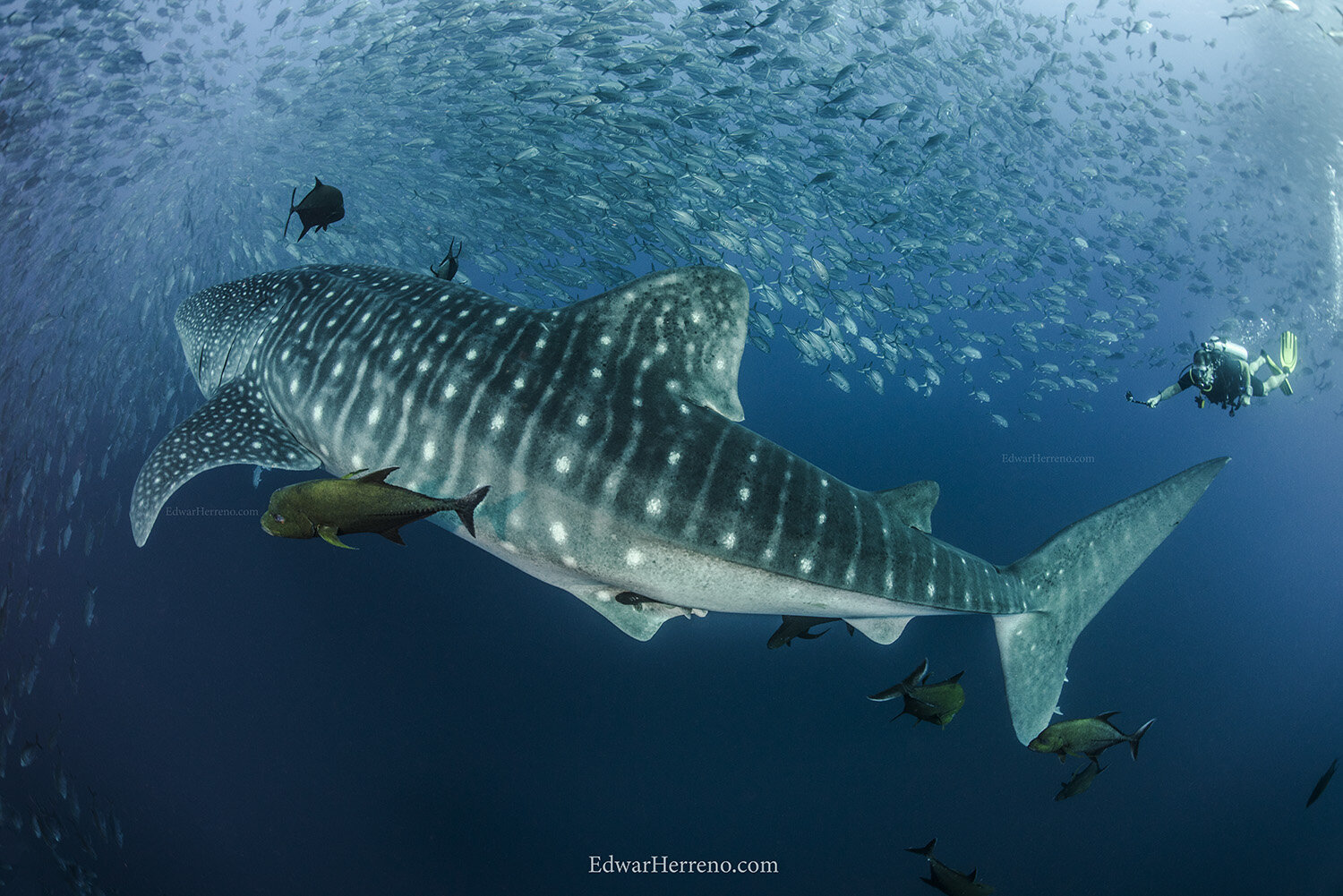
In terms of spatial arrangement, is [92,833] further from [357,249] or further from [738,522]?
[357,249]

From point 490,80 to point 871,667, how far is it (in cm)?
1464

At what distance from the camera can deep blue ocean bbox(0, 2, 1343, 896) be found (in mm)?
8023

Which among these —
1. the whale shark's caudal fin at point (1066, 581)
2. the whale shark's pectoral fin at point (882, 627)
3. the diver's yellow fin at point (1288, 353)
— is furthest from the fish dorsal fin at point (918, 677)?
the diver's yellow fin at point (1288, 353)

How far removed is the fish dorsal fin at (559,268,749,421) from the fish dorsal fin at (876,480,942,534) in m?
0.81

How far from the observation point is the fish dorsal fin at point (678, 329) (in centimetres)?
228

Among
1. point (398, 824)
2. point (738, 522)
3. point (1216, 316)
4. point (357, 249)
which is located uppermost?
point (738, 522)

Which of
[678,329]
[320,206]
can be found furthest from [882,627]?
[320,206]

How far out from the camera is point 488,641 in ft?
29.2

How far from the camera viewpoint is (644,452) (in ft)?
6.68

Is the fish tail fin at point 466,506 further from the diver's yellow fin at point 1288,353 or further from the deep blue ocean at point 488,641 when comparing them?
the diver's yellow fin at point 1288,353

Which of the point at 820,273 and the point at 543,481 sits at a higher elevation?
the point at 543,481

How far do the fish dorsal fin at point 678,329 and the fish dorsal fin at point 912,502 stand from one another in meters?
0.81

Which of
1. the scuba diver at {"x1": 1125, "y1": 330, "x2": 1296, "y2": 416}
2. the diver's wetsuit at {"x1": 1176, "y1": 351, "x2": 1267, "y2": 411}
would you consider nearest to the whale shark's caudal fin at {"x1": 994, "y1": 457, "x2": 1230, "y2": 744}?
the scuba diver at {"x1": 1125, "y1": 330, "x2": 1296, "y2": 416}

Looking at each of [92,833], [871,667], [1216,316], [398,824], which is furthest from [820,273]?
[1216,316]
